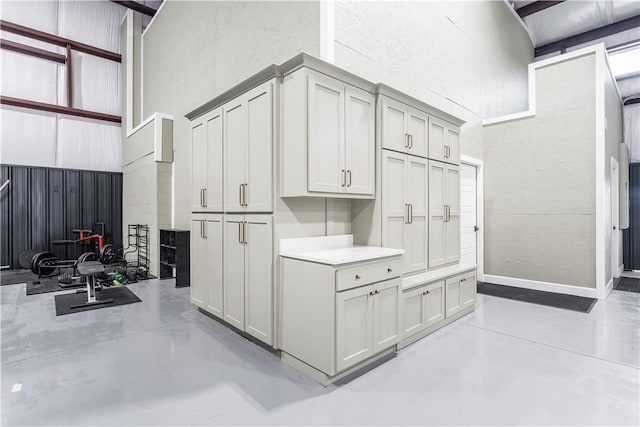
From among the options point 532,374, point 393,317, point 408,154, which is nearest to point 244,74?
point 408,154

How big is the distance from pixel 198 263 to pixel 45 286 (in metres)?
3.67

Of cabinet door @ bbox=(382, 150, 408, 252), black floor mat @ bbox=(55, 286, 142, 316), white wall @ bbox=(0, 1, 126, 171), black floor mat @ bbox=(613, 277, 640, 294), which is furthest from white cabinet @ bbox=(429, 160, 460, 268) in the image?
white wall @ bbox=(0, 1, 126, 171)

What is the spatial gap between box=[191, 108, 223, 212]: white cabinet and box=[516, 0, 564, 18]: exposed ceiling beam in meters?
7.99

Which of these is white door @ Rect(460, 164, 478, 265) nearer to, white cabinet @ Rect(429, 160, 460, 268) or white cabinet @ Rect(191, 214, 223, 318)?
white cabinet @ Rect(429, 160, 460, 268)

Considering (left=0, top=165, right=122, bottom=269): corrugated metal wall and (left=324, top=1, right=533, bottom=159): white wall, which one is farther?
(left=0, top=165, right=122, bottom=269): corrugated metal wall

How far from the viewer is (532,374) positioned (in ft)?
8.52

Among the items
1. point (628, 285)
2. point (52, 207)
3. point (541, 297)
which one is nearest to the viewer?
point (541, 297)

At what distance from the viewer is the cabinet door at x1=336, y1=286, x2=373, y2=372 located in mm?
2408

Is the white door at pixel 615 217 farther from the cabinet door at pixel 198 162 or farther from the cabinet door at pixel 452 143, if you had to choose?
the cabinet door at pixel 198 162

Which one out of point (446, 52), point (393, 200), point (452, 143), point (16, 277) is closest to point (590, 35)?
point (446, 52)

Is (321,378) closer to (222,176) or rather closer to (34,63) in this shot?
(222,176)

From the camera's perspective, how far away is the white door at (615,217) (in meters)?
6.02

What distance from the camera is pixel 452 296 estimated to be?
12.6ft

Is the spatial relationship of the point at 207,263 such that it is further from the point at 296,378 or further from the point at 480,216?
the point at 480,216
